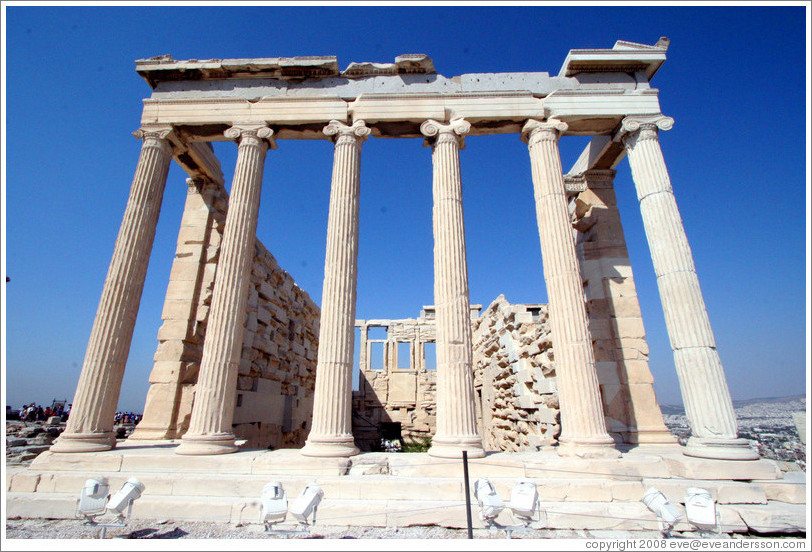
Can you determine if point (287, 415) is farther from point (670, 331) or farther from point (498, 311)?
point (670, 331)

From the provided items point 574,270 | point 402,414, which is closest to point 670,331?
point 574,270

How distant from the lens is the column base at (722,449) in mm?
8094

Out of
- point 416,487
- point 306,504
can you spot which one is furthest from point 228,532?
point 416,487

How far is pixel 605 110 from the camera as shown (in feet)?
37.3

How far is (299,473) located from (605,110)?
11708 millimetres

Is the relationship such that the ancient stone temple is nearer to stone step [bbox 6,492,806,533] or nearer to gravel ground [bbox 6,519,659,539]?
stone step [bbox 6,492,806,533]

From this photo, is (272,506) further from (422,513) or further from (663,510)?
(663,510)

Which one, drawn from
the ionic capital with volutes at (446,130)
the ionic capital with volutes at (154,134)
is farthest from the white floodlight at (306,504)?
the ionic capital with volutes at (154,134)

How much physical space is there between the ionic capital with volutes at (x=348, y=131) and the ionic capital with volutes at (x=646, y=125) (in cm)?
700

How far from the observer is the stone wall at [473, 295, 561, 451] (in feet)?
39.7

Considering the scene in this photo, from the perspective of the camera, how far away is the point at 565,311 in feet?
31.3

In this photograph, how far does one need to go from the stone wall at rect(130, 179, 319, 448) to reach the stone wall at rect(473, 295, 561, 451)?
27.2 ft

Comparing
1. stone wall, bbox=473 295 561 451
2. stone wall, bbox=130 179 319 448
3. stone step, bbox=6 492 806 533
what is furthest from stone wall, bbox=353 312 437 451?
stone step, bbox=6 492 806 533

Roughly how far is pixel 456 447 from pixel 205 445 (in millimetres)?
5262
